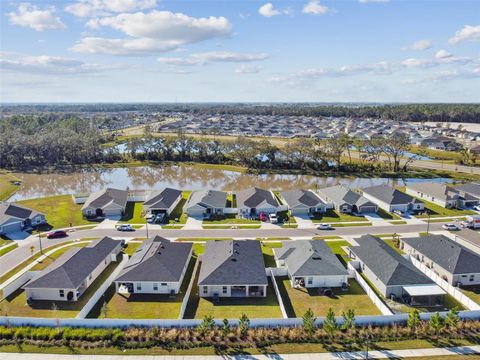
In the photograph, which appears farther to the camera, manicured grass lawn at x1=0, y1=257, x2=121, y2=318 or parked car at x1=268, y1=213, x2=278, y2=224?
parked car at x1=268, y1=213, x2=278, y2=224

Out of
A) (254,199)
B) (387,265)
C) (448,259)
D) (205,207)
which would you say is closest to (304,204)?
(254,199)

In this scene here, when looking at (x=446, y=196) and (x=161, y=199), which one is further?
(x=446, y=196)

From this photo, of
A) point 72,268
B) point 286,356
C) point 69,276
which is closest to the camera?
point 286,356

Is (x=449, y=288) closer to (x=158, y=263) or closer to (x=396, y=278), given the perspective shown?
(x=396, y=278)

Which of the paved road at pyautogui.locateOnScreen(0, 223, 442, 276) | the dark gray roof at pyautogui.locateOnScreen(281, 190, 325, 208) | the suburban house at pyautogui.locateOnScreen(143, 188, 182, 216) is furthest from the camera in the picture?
the dark gray roof at pyautogui.locateOnScreen(281, 190, 325, 208)

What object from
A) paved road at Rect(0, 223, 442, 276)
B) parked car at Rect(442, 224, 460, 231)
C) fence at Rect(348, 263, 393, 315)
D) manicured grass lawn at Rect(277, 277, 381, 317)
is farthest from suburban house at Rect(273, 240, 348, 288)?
parked car at Rect(442, 224, 460, 231)

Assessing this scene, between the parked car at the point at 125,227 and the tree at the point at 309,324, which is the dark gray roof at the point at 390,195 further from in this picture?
the parked car at the point at 125,227

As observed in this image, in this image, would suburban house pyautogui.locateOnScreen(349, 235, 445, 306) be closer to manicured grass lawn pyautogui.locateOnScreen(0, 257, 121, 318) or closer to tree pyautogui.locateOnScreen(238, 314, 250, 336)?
tree pyautogui.locateOnScreen(238, 314, 250, 336)
